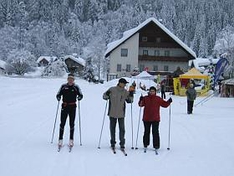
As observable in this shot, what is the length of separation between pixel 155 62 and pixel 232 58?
12.0m

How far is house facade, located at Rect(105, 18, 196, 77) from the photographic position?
54.5m

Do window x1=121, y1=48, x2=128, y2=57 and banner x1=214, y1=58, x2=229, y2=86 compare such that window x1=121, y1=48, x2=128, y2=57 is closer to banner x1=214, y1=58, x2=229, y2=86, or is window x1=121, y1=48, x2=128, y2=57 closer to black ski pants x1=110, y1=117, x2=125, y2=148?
banner x1=214, y1=58, x2=229, y2=86

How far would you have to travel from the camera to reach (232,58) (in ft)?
157

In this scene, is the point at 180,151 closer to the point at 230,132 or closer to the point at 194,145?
the point at 194,145

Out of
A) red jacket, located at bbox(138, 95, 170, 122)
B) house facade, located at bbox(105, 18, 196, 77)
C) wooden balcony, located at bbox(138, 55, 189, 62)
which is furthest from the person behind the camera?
wooden balcony, located at bbox(138, 55, 189, 62)

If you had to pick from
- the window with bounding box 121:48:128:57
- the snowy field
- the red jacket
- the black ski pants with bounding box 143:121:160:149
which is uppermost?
the window with bounding box 121:48:128:57

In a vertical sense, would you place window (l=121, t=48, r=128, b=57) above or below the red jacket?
above

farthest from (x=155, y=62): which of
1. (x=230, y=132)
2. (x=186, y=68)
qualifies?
(x=230, y=132)

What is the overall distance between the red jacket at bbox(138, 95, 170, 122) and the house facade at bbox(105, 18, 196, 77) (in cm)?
4521

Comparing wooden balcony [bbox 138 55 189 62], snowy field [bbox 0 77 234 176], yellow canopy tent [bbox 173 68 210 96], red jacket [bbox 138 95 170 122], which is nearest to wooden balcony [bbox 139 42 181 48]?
wooden balcony [bbox 138 55 189 62]

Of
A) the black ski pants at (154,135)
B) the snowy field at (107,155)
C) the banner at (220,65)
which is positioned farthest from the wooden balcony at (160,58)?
the black ski pants at (154,135)

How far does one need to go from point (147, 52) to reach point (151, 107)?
159 feet

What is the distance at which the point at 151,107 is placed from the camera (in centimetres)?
883

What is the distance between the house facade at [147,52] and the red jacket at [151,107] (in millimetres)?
45210
